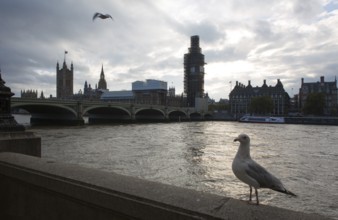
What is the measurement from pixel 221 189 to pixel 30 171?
8.97 m

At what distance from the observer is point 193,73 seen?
149 metres

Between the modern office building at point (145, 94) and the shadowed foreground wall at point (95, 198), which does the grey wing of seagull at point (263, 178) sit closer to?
the shadowed foreground wall at point (95, 198)

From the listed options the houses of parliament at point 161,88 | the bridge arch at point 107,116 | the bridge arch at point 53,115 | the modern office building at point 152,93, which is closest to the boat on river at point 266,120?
the bridge arch at point 107,116

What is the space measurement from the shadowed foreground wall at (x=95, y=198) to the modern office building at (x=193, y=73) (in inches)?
5586

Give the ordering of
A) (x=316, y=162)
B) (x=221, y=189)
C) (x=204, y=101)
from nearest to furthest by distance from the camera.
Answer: (x=221, y=189) → (x=316, y=162) → (x=204, y=101)

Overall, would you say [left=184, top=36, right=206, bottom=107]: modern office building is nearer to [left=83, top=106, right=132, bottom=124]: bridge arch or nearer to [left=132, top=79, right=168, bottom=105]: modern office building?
[left=132, top=79, right=168, bottom=105]: modern office building

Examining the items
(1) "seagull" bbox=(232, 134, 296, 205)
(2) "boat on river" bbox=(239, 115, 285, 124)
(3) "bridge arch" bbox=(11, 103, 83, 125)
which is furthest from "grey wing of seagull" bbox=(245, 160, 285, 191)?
(2) "boat on river" bbox=(239, 115, 285, 124)

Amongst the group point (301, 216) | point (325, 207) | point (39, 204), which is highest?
point (301, 216)

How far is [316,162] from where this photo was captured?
18562 millimetres

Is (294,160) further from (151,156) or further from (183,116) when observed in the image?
(183,116)

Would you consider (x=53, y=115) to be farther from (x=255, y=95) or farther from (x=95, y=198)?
(x=255, y=95)

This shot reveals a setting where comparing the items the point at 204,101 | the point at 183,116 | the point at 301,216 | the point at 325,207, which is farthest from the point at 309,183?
the point at 204,101

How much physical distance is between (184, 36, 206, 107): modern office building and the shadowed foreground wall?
14188cm

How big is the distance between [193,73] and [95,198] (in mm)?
148127
